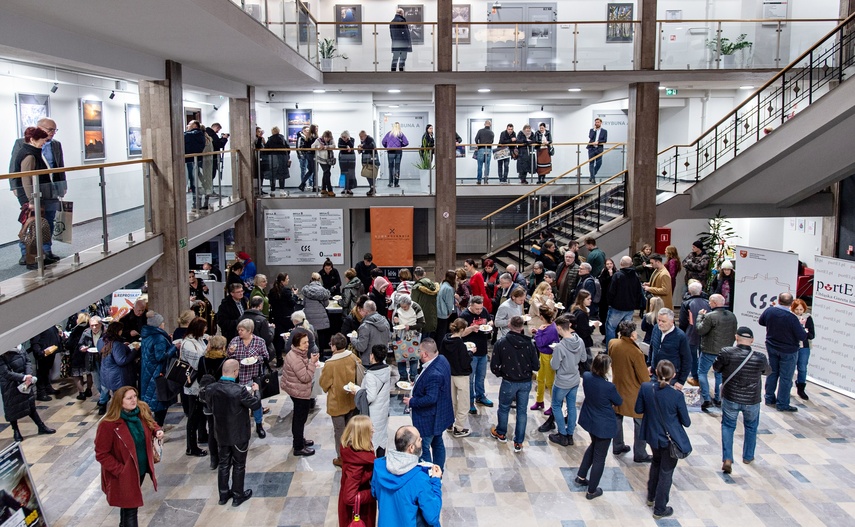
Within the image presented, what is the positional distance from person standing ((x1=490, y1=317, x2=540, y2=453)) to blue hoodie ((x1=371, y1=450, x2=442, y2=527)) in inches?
122

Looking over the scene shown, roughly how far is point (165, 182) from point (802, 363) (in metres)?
9.61

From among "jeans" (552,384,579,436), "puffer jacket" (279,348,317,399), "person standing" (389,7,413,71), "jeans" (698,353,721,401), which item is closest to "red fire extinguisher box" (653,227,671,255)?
"person standing" (389,7,413,71)

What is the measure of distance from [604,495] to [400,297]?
12.4 feet

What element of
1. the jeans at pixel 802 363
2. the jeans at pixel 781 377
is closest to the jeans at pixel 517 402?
the jeans at pixel 781 377

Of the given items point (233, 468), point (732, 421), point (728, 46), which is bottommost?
point (233, 468)

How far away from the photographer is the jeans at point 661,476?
6.84m

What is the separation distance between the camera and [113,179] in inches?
372

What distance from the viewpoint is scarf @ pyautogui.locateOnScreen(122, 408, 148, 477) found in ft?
20.5

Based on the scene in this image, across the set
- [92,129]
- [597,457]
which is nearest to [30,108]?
[92,129]

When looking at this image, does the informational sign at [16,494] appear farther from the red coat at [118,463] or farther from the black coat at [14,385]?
the black coat at [14,385]

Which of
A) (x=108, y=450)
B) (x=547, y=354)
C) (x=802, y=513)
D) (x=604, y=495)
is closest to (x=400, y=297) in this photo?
(x=547, y=354)

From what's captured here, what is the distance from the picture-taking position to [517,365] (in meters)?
8.00

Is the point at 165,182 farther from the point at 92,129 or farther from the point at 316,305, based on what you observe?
the point at 92,129

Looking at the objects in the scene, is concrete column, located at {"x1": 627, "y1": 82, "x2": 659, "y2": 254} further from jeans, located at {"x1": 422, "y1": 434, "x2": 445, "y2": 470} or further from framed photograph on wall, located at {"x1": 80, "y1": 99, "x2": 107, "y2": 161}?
framed photograph on wall, located at {"x1": 80, "y1": 99, "x2": 107, "y2": 161}
